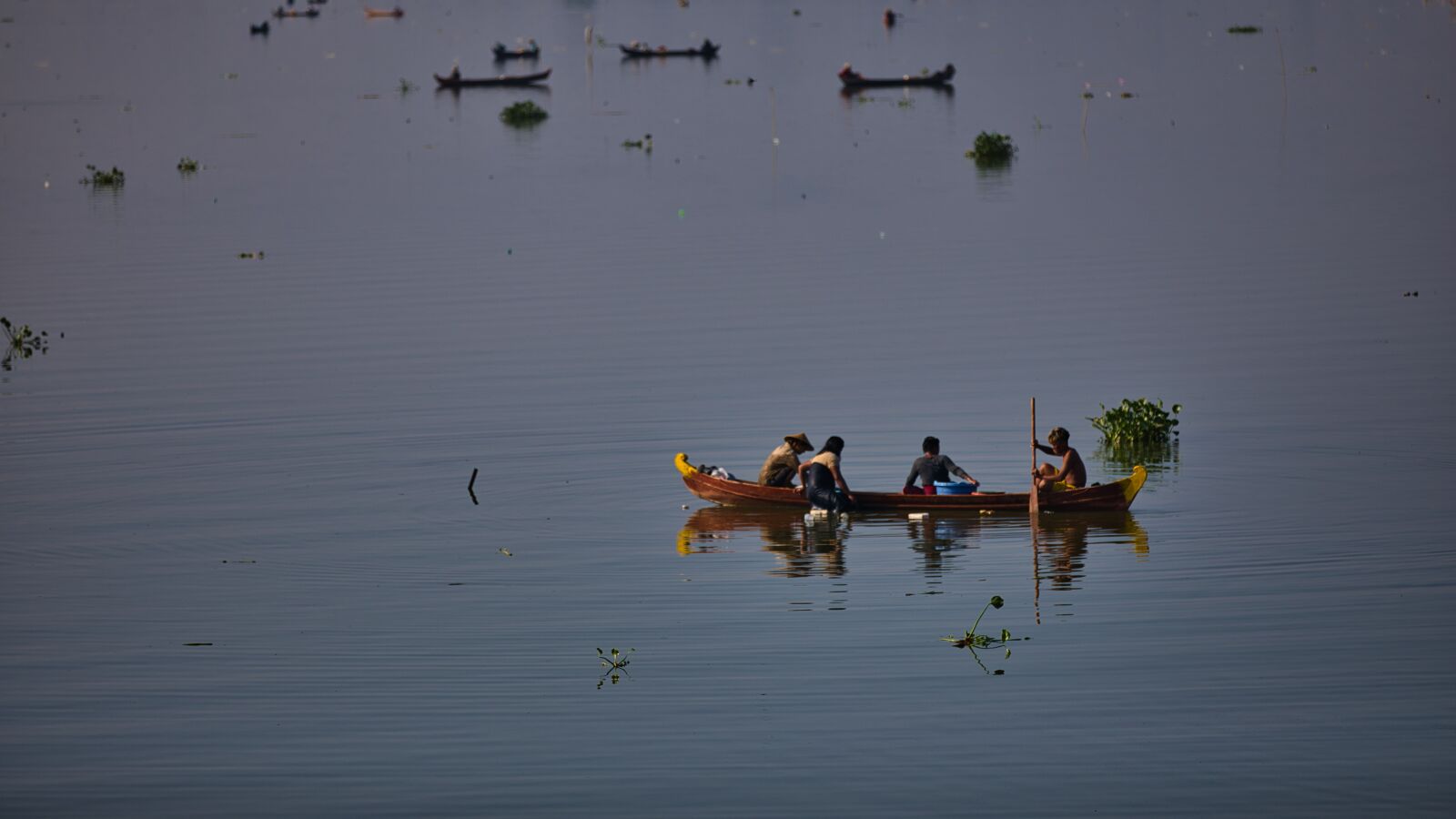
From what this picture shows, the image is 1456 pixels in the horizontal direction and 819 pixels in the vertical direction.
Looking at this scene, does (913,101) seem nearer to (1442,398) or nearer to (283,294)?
(283,294)

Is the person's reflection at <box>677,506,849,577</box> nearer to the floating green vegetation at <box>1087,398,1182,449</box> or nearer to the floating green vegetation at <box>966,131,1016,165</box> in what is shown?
the floating green vegetation at <box>1087,398,1182,449</box>

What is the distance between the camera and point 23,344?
125 feet

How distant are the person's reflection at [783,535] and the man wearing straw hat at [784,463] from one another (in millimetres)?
389

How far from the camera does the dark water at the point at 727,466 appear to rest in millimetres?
15898

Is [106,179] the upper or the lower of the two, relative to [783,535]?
upper

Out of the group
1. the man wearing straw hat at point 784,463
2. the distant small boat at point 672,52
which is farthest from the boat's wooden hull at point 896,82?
the man wearing straw hat at point 784,463

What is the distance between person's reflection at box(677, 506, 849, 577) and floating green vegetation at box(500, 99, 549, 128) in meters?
64.4

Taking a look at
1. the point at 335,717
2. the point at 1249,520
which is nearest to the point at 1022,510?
the point at 1249,520

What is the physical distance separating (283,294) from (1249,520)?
27306mm

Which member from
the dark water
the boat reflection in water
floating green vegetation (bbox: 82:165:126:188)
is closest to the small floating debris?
the dark water

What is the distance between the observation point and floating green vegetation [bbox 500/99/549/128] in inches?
3450

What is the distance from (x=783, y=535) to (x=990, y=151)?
45.7 m

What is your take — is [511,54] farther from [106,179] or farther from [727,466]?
[727,466]

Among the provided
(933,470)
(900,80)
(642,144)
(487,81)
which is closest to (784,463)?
(933,470)
